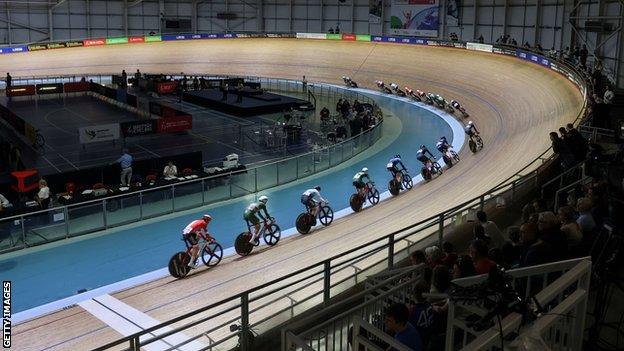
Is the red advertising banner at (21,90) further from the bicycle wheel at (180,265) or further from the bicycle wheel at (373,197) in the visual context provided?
the bicycle wheel at (180,265)

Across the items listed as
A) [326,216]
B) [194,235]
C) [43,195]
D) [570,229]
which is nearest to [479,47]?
[326,216]

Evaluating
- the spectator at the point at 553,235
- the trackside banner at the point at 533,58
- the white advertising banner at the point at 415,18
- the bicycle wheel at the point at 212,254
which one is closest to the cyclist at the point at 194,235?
the bicycle wheel at the point at 212,254

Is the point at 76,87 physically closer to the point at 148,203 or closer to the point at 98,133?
the point at 98,133

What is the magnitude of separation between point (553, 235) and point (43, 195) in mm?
11920

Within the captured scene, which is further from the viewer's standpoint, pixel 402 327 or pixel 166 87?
pixel 166 87

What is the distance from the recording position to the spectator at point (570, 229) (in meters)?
6.49

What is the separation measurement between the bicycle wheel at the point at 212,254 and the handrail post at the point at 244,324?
571 cm

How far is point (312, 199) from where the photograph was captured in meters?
13.5

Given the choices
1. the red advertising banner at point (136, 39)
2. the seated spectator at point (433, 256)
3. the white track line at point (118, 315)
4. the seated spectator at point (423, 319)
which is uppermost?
the red advertising banner at point (136, 39)

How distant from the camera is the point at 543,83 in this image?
25875 millimetres

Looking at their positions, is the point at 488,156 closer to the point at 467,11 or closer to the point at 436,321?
the point at 436,321

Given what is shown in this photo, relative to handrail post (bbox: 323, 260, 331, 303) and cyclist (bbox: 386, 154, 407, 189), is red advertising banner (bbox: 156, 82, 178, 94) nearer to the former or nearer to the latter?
cyclist (bbox: 386, 154, 407, 189)

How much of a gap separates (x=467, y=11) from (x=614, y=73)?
17.1 metres

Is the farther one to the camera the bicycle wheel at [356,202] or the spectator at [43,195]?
the bicycle wheel at [356,202]
